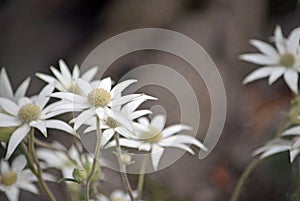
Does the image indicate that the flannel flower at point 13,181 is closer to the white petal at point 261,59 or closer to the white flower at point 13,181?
the white flower at point 13,181

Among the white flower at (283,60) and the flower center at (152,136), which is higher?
the white flower at (283,60)

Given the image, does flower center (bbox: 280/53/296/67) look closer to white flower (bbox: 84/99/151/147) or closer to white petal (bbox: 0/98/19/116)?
white flower (bbox: 84/99/151/147)

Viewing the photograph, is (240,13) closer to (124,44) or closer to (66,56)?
(124,44)

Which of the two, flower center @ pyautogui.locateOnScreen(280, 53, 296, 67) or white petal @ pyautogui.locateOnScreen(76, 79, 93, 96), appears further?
flower center @ pyautogui.locateOnScreen(280, 53, 296, 67)

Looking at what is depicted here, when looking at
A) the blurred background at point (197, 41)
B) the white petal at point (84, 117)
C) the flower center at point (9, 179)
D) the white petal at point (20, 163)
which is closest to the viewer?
the white petal at point (84, 117)

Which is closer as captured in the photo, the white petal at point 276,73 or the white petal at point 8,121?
the white petal at point 8,121

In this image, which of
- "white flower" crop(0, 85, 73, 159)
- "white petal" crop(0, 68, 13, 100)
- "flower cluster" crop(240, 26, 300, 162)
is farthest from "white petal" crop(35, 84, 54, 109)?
"flower cluster" crop(240, 26, 300, 162)

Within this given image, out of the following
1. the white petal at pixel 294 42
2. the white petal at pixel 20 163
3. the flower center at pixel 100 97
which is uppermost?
the white petal at pixel 294 42

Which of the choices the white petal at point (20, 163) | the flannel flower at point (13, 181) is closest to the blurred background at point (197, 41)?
the flannel flower at point (13, 181)
